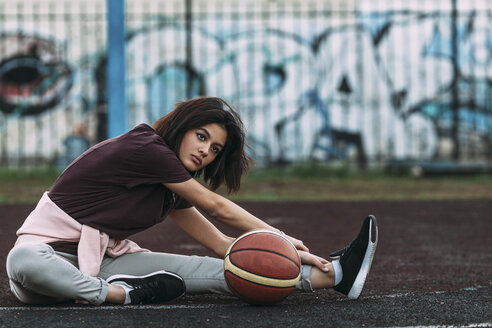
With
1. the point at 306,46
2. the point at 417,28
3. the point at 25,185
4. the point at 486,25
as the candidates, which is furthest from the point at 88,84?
the point at 486,25

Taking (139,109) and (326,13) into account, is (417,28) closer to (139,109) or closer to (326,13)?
(326,13)

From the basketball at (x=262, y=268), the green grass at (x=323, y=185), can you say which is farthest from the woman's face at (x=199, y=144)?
the green grass at (x=323, y=185)

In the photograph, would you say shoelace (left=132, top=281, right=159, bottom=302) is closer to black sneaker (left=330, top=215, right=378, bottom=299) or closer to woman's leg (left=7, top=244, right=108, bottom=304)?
woman's leg (left=7, top=244, right=108, bottom=304)

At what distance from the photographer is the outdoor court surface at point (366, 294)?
11.8 ft

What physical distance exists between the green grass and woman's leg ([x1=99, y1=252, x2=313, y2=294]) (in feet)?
19.0

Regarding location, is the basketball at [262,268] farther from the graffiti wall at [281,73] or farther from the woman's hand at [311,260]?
the graffiti wall at [281,73]

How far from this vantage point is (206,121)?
4.11 meters

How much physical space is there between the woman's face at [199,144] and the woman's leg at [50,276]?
780mm

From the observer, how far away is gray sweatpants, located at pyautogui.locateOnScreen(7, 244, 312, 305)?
378cm

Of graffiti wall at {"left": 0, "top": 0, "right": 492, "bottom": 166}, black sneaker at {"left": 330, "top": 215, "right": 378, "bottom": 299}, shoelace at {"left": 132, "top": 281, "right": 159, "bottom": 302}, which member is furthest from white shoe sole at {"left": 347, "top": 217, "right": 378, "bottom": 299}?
graffiti wall at {"left": 0, "top": 0, "right": 492, "bottom": 166}

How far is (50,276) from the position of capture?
377cm

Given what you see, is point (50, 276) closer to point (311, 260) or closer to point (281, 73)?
point (311, 260)

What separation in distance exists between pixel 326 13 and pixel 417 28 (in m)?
1.72

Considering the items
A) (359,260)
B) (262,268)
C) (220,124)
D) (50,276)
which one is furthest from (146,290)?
(359,260)
